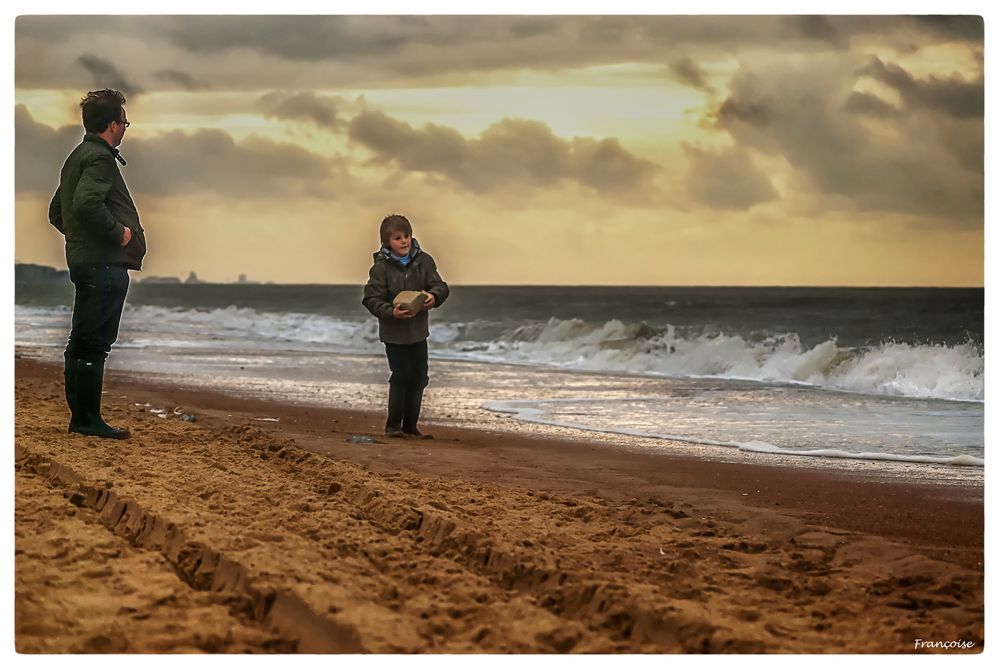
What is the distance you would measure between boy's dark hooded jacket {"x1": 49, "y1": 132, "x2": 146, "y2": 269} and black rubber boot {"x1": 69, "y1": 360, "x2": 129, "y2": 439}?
1.98 feet

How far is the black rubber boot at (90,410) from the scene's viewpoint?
203 inches

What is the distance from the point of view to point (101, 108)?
479cm

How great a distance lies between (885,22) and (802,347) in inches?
301

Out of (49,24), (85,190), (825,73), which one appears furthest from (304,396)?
(825,73)

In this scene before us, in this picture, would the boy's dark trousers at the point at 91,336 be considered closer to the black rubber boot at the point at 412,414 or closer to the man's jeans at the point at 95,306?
the man's jeans at the point at 95,306

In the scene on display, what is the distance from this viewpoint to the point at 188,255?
5.50m

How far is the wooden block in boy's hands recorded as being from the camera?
564 cm

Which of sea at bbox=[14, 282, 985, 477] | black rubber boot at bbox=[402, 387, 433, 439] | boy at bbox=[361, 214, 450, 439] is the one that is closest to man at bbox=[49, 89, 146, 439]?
sea at bbox=[14, 282, 985, 477]

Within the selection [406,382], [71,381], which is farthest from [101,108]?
[406,382]

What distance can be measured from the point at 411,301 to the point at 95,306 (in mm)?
1569

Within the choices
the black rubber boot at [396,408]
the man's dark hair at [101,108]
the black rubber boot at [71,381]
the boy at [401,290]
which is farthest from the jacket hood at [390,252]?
the black rubber boot at [71,381]

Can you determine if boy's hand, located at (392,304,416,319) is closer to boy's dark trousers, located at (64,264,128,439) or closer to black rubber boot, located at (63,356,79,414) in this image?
boy's dark trousers, located at (64,264,128,439)

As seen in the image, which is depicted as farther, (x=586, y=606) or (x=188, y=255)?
(x=188, y=255)

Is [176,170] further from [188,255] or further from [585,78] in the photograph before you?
[585,78]
